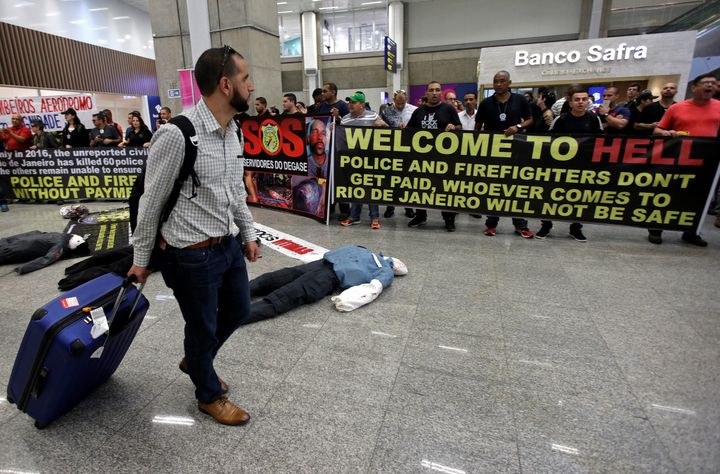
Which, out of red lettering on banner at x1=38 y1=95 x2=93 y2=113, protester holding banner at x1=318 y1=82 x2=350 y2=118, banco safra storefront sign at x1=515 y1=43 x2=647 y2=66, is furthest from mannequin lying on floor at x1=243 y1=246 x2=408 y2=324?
banco safra storefront sign at x1=515 y1=43 x2=647 y2=66

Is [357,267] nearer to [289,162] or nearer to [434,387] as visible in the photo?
[434,387]

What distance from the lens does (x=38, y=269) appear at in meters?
4.16

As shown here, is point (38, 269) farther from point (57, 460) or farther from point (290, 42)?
point (290, 42)

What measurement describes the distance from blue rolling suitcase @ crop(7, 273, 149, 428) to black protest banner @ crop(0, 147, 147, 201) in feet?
20.5

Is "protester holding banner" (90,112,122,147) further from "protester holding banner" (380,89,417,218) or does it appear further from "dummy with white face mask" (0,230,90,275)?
"protester holding banner" (380,89,417,218)

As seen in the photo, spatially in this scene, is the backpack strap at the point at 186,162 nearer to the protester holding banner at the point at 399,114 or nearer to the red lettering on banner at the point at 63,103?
the protester holding banner at the point at 399,114

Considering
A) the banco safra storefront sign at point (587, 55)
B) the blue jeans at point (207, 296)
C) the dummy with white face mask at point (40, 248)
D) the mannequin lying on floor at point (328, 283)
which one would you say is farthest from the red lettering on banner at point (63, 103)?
the banco safra storefront sign at point (587, 55)

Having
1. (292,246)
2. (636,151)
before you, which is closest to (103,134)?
(292,246)

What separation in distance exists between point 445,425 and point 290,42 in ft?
70.3

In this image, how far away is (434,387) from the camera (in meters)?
2.31

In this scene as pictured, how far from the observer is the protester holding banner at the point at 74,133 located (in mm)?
7965

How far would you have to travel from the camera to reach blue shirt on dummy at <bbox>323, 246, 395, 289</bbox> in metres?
3.47

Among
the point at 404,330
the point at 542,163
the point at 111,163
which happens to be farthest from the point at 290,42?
the point at 404,330

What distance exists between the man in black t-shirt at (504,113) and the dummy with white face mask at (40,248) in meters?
5.00
